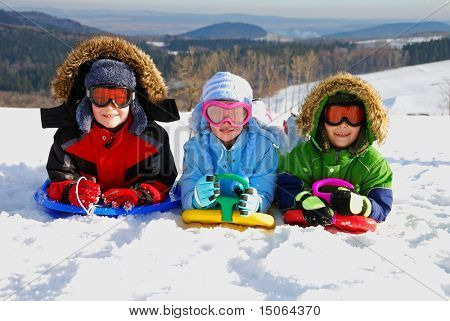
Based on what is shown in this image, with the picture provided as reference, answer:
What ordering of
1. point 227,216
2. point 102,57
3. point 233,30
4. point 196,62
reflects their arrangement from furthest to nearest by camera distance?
point 233,30, point 196,62, point 102,57, point 227,216

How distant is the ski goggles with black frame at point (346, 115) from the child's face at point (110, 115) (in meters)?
1.58

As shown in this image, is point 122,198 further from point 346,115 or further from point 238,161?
point 346,115

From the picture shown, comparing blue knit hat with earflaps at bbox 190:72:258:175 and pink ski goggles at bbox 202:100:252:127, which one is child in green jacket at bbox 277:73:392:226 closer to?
blue knit hat with earflaps at bbox 190:72:258:175

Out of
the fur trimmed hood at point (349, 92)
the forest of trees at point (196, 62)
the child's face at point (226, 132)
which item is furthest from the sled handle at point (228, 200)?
the forest of trees at point (196, 62)

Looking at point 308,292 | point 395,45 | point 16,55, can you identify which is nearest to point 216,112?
point 308,292

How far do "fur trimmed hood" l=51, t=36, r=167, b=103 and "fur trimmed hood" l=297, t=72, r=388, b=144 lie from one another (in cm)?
123

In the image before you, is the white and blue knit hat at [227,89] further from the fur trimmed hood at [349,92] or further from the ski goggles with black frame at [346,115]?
the ski goggles with black frame at [346,115]

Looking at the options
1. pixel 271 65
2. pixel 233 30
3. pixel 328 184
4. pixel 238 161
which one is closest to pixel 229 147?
pixel 238 161

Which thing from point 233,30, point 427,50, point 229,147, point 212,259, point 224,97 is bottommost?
point 427,50

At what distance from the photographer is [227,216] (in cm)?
338

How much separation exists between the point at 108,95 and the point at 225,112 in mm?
907

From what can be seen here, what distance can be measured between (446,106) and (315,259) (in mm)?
72292

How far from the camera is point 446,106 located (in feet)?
221
